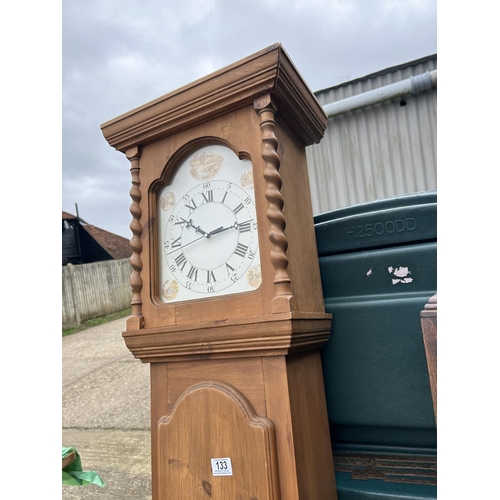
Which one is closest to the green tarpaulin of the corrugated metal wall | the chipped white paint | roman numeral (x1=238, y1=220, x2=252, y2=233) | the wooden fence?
roman numeral (x1=238, y1=220, x2=252, y2=233)

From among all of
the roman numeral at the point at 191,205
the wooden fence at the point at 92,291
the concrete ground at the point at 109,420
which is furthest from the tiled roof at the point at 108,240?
the roman numeral at the point at 191,205

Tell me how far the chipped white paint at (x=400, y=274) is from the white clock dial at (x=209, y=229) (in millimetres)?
364

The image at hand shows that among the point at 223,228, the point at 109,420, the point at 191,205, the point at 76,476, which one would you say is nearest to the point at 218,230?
the point at 223,228

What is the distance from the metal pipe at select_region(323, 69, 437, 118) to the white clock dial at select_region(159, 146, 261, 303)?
222 centimetres

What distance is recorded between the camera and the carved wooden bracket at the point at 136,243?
3.58 ft

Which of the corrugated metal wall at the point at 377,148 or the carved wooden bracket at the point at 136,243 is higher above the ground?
the corrugated metal wall at the point at 377,148

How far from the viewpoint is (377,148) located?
10.0 ft

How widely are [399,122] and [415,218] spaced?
216cm

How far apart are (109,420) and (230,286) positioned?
2632 mm

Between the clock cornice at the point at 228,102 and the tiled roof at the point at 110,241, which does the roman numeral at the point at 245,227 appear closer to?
the clock cornice at the point at 228,102

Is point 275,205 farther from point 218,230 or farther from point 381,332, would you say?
point 381,332

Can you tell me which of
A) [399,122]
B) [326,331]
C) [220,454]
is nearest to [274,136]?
[326,331]
